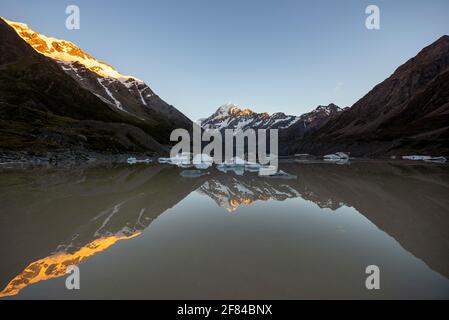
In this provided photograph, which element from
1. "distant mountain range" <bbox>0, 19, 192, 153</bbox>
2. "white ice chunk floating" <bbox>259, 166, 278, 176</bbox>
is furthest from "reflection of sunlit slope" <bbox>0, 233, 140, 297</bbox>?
"distant mountain range" <bbox>0, 19, 192, 153</bbox>

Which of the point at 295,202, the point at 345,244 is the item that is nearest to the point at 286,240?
the point at 345,244

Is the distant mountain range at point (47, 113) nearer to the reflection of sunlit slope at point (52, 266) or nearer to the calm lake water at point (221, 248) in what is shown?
the calm lake water at point (221, 248)

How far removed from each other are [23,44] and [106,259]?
235 metres

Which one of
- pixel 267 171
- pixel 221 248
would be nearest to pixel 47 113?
pixel 267 171

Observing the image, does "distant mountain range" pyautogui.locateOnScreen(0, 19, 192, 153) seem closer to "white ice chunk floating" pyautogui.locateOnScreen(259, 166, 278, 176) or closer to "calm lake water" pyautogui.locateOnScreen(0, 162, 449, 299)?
"white ice chunk floating" pyautogui.locateOnScreen(259, 166, 278, 176)

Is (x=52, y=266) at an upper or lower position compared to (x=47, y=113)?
lower

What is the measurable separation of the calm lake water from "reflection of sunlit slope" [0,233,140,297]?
34mm

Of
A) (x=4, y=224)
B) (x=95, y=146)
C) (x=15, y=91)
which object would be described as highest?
(x=15, y=91)

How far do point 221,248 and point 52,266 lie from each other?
601cm

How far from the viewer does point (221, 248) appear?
12.3 meters

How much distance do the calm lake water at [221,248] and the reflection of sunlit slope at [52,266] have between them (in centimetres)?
3

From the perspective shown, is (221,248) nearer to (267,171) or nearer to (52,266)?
(52,266)
